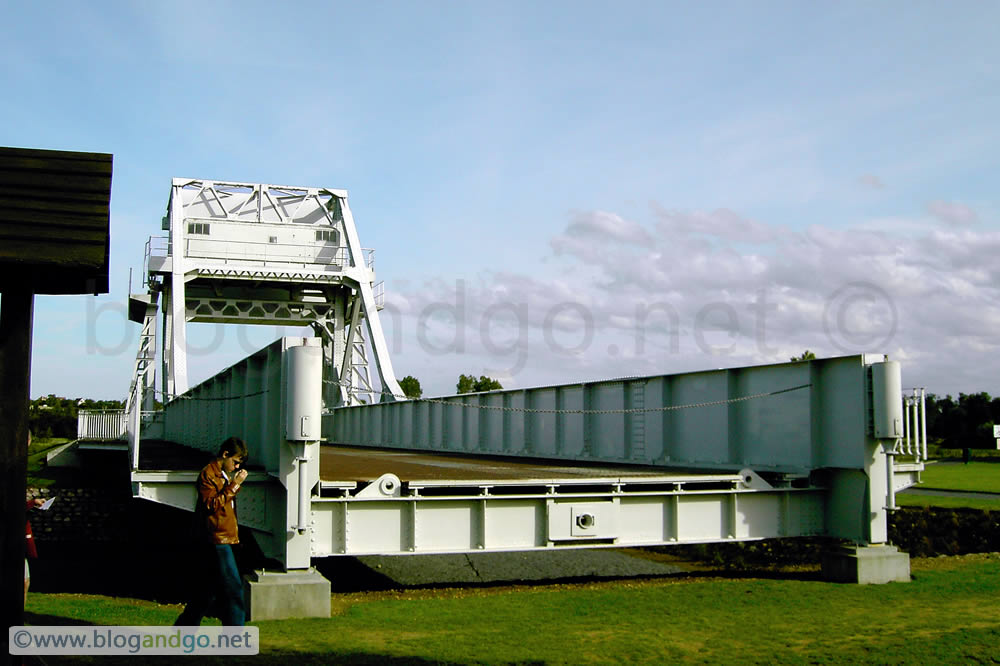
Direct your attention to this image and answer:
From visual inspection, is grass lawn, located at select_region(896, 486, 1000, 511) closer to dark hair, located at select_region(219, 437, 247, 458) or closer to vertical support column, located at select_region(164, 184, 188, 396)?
dark hair, located at select_region(219, 437, 247, 458)

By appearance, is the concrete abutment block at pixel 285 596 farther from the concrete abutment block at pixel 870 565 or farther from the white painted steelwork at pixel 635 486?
the concrete abutment block at pixel 870 565

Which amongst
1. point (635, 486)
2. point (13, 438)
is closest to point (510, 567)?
point (635, 486)

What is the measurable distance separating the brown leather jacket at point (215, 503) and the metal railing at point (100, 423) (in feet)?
98.6

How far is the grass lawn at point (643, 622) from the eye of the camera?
7562 mm

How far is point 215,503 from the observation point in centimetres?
770

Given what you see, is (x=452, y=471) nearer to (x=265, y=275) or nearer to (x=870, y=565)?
(x=870, y=565)

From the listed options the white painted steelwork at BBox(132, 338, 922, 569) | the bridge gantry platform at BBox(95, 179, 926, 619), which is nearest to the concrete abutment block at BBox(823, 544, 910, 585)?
the bridge gantry platform at BBox(95, 179, 926, 619)

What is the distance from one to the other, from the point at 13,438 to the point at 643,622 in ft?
19.7

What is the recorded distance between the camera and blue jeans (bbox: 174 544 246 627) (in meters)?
7.66

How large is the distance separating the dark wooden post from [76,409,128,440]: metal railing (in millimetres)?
31823

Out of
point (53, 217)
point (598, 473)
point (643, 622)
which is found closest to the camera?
point (53, 217)

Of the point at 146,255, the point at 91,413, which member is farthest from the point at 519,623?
the point at 146,255

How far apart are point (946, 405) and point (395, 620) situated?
260ft

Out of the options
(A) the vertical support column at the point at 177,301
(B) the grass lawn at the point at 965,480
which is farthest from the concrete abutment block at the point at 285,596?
(A) the vertical support column at the point at 177,301
